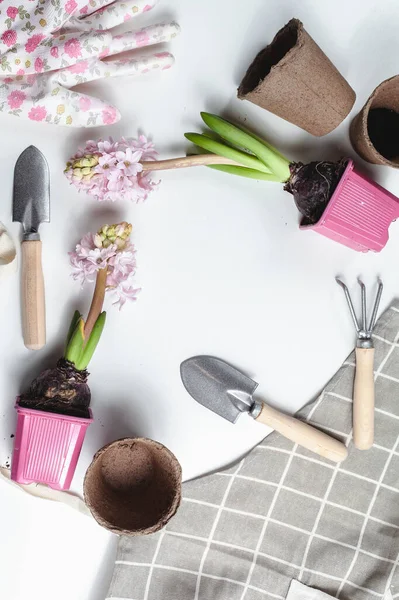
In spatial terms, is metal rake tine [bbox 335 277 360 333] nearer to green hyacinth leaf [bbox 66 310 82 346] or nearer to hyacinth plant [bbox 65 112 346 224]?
hyacinth plant [bbox 65 112 346 224]

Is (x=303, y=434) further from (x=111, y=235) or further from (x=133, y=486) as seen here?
(x=111, y=235)

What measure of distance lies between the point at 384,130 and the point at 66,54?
492 mm

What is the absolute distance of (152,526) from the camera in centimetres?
85

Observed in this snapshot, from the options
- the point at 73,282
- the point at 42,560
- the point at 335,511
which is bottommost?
the point at 42,560

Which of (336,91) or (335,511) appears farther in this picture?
(335,511)

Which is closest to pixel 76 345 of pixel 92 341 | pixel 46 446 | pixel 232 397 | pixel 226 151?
pixel 92 341

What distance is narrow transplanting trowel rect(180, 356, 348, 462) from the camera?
939 millimetres

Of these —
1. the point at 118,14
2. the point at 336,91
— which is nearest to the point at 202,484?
the point at 336,91

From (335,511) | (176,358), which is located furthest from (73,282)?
(335,511)

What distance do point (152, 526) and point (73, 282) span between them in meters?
0.39

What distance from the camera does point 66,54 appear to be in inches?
34.3

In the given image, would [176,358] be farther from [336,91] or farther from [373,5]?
[373,5]

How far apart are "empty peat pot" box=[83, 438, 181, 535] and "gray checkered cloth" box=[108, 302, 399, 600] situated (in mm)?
72

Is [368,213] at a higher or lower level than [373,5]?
lower
